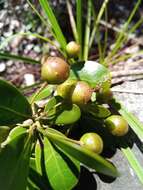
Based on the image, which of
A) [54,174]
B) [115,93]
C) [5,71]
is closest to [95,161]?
[54,174]

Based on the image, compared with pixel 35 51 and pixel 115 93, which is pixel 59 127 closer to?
pixel 115 93

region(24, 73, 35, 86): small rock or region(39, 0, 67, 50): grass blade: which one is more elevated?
region(39, 0, 67, 50): grass blade

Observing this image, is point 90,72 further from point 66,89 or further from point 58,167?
point 58,167

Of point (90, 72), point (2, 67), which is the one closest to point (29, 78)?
point (2, 67)

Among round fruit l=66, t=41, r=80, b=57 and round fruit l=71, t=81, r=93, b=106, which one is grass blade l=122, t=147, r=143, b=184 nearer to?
round fruit l=71, t=81, r=93, b=106

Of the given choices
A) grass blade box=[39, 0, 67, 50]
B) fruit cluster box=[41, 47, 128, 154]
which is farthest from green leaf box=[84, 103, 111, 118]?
grass blade box=[39, 0, 67, 50]

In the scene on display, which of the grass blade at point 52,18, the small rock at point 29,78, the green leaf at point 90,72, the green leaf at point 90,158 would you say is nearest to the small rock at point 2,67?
the small rock at point 29,78
